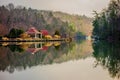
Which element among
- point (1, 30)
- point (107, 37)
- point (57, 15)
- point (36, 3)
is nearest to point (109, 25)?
point (107, 37)

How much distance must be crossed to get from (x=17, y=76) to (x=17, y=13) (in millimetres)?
9558

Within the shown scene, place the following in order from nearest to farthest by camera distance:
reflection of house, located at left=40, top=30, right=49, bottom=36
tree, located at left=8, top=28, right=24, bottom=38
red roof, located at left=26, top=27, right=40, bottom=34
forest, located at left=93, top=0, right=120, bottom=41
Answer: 1. tree, located at left=8, top=28, right=24, bottom=38
2. red roof, located at left=26, top=27, right=40, bottom=34
3. reflection of house, located at left=40, top=30, right=49, bottom=36
4. forest, located at left=93, top=0, right=120, bottom=41

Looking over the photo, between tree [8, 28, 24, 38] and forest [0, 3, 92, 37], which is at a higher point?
forest [0, 3, 92, 37]

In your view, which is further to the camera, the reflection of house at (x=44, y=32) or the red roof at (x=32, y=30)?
the reflection of house at (x=44, y=32)

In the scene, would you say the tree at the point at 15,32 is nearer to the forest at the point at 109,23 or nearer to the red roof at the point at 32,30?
the red roof at the point at 32,30

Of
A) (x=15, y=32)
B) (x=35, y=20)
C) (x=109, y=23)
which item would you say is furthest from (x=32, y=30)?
(x=109, y=23)

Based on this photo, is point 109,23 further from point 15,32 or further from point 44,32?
point 15,32

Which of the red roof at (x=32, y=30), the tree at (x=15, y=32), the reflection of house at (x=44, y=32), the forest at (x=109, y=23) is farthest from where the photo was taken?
the forest at (x=109, y=23)

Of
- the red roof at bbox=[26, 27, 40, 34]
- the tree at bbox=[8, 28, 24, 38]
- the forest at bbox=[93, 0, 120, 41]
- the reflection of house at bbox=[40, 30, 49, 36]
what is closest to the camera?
the tree at bbox=[8, 28, 24, 38]

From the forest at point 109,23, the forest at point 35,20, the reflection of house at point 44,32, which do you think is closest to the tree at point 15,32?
the forest at point 35,20

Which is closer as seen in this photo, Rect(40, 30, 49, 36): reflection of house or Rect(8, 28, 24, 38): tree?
Rect(8, 28, 24, 38): tree

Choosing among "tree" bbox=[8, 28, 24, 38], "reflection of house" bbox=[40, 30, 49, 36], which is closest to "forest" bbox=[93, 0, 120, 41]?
"reflection of house" bbox=[40, 30, 49, 36]

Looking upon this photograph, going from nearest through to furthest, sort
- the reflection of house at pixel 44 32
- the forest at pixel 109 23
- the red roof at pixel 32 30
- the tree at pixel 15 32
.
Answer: the tree at pixel 15 32, the red roof at pixel 32 30, the reflection of house at pixel 44 32, the forest at pixel 109 23

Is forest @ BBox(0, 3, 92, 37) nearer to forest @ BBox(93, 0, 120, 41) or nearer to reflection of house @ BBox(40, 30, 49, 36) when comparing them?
reflection of house @ BBox(40, 30, 49, 36)
